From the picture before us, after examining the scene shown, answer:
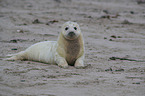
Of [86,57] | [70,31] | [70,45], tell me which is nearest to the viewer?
[70,31]

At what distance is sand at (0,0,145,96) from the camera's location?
438cm

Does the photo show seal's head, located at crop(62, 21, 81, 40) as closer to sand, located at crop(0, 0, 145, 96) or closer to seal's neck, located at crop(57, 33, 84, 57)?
seal's neck, located at crop(57, 33, 84, 57)

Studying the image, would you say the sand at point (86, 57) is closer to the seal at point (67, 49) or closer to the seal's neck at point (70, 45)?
the seal at point (67, 49)

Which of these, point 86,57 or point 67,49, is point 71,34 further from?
point 86,57

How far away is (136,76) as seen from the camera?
518 cm

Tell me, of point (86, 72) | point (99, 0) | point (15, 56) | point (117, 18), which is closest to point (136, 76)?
point (86, 72)

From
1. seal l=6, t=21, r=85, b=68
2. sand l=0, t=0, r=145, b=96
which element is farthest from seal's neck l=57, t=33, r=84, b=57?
sand l=0, t=0, r=145, b=96

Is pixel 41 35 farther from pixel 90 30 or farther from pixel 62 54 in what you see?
pixel 62 54

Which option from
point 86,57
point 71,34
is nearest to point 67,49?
point 71,34

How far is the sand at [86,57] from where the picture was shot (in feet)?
14.4

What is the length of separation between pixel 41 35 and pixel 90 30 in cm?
190

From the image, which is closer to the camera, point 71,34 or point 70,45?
point 71,34

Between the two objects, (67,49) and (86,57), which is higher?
(67,49)

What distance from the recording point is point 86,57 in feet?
23.2
